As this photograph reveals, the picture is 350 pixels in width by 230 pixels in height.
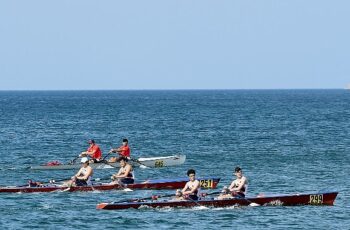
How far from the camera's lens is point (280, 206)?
38781 millimetres

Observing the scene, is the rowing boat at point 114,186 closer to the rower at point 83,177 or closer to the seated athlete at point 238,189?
the rower at point 83,177

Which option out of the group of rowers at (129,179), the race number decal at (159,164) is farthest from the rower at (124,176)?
the race number decal at (159,164)

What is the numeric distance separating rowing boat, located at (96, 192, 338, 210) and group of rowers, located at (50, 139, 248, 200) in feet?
0.84

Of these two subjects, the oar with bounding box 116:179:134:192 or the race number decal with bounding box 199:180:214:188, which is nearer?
the oar with bounding box 116:179:134:192

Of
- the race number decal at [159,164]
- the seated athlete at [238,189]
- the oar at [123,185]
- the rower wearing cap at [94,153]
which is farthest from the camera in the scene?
the race number decal at [159,164]

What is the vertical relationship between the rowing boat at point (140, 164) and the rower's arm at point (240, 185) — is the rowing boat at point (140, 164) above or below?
below

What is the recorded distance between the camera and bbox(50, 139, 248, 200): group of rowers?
125 feet

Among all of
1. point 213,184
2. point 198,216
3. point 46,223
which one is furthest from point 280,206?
point 46,223

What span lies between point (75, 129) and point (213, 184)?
194 ft

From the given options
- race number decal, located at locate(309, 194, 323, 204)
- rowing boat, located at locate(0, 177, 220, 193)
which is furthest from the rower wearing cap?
race number decal, located at locate(309, 194, 323, 204)

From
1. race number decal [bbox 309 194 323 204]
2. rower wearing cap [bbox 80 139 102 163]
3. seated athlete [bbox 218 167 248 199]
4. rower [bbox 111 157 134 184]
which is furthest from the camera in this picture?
rower wearing cap [bbox 80 139 102 163]

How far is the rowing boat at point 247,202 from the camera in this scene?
1501 inches

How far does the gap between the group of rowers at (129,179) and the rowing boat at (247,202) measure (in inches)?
10.0

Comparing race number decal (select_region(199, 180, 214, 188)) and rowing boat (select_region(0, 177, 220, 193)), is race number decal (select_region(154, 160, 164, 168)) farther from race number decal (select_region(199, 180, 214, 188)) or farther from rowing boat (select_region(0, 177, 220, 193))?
race number decal (select_region(199, 180, 214, 188))
